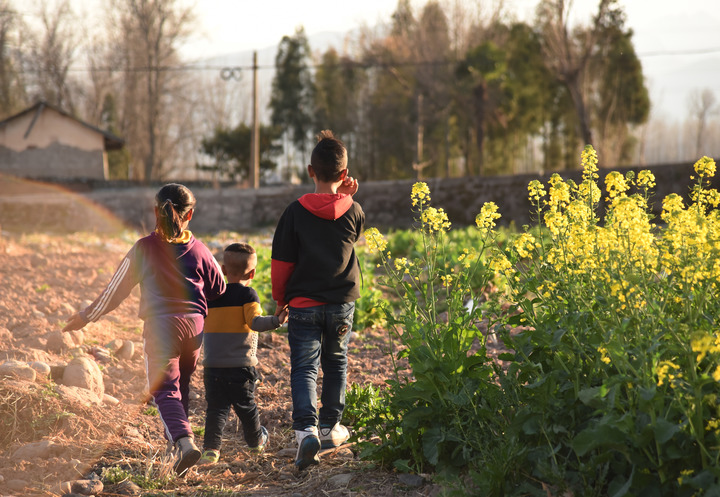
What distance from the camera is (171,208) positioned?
11.3 ft

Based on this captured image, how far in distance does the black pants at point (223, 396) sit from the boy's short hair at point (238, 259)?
1.80 feet

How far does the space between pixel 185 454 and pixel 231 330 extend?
0.73 meters

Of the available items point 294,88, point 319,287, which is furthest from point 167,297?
point 294,88

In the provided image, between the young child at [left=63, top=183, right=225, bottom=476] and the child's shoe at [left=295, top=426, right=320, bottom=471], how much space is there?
0.56 metres

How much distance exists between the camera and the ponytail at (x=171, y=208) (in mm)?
3441

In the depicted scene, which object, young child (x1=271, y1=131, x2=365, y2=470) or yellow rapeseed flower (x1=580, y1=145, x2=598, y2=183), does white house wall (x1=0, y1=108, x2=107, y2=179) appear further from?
yellow rapeseed flower (x1=580, y1=145, x2=598, y2=183)

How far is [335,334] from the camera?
360 centimetres

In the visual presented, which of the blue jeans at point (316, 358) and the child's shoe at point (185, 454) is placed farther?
the blue jeans at point (316, 358)

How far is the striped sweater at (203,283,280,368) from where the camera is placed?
11.9 ft

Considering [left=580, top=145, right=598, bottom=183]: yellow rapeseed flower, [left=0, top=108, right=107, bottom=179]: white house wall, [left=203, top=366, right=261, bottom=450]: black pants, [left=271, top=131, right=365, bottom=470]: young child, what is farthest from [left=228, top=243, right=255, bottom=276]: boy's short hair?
[left=0, top=108, right=107, bottom=179]: white house wall

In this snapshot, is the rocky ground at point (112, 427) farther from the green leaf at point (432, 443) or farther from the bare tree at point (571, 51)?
the bare tree at point (571, 51)

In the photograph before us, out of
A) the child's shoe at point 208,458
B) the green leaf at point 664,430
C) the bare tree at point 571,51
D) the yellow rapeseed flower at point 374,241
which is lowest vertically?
the child's shoe at point 208,458

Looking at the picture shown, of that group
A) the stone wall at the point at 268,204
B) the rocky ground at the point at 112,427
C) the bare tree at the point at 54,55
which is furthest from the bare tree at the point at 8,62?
the rocky ground at the point at 112,427

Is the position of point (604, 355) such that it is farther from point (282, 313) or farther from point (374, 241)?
point (282, 313)
